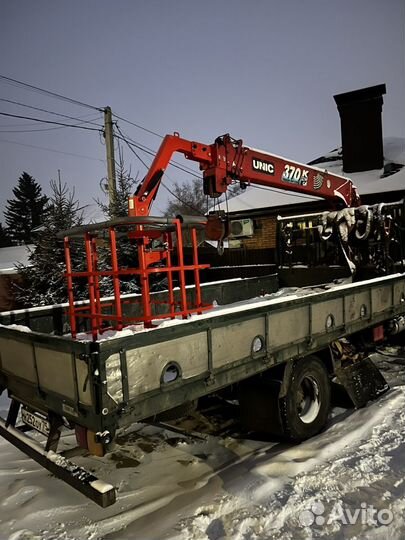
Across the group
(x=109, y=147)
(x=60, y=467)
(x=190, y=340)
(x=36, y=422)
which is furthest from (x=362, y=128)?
(x=60, y=467)

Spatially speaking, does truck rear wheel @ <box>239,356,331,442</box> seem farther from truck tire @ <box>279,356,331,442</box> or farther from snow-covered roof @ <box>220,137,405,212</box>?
snow-covered roof @ <box>220,137,405,212</box>

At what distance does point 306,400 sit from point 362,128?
1336 cm

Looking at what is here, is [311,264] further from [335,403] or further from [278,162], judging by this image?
[335,403]

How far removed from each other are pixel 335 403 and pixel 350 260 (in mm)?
2805

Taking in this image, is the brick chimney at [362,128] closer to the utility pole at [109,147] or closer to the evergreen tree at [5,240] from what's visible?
the utility pole at [109,147]

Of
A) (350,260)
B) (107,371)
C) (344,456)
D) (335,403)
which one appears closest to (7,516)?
(107,371)

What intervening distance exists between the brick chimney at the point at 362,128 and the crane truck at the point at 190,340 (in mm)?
9333

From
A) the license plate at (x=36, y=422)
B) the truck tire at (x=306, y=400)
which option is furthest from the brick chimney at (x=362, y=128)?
the license plate at (x=36, y=422)

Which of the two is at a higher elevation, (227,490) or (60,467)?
(60,467)

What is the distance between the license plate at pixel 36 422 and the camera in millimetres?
3172

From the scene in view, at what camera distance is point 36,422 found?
10.8 ft

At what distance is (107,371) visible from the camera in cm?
258

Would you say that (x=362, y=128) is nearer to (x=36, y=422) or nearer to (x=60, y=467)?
(x=36, y=422)

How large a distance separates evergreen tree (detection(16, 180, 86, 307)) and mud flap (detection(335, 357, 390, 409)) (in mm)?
6444
